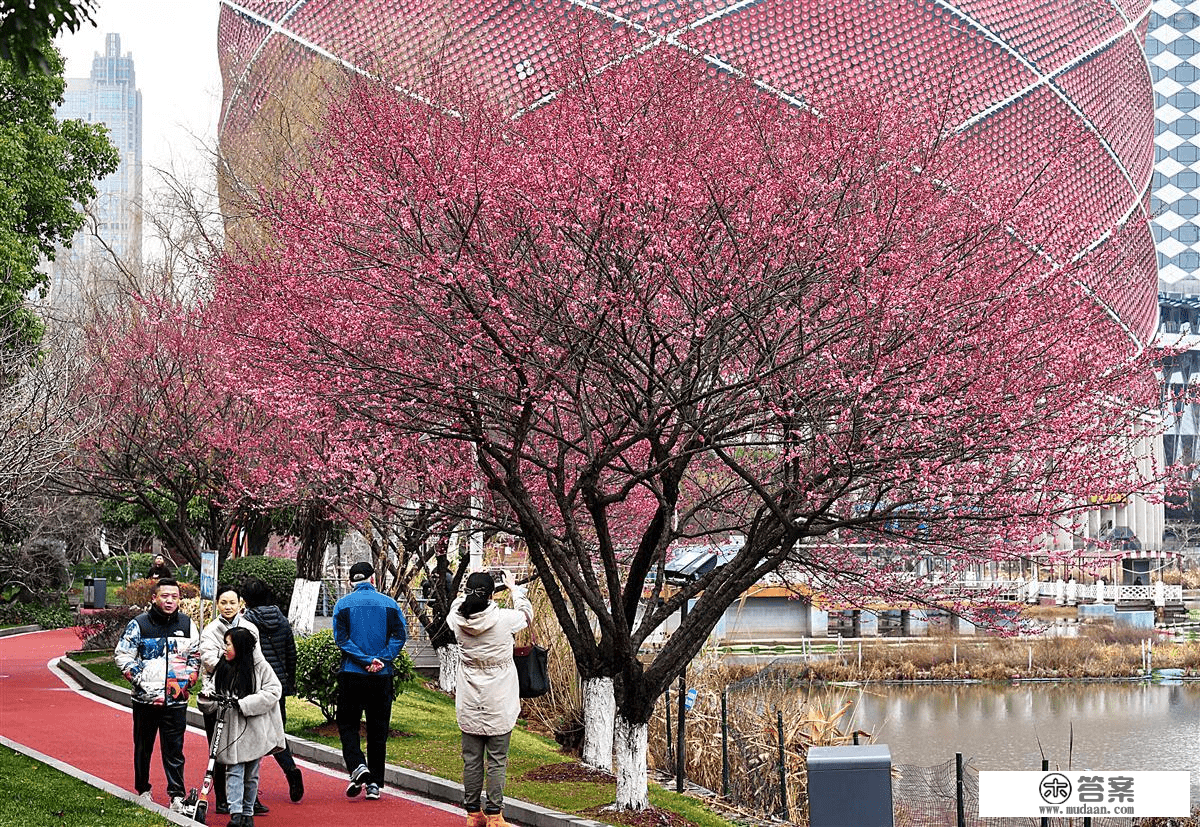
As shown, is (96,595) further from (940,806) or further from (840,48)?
(940,806)

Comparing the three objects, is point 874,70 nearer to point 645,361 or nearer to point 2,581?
point 2,581

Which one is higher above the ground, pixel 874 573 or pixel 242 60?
pixel 242 60

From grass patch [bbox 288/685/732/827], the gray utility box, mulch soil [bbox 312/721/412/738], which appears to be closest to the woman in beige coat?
grass patch [bbox 288/685/732/827]

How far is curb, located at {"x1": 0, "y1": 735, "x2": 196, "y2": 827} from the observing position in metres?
9.35

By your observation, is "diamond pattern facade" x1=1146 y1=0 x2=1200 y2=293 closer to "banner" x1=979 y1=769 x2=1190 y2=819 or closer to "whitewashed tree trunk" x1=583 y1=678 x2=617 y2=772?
"whitewashed tree trunk" x1=583 y1=678 x2=617 y2=772

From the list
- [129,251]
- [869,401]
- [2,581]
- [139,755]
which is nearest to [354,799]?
[139,755]

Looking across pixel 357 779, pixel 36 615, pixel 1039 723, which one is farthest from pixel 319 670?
pixel 36 615

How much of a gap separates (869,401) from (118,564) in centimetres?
3590

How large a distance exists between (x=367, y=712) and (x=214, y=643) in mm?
1618

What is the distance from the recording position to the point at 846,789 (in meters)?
10.1

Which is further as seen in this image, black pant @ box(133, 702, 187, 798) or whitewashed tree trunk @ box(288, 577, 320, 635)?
whitewashed tree trunk @ box(288, 577, 320, 635)

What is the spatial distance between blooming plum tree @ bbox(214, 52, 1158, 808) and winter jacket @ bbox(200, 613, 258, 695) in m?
2.63

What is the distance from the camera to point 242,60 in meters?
44.7

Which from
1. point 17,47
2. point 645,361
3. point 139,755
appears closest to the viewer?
point 17,47
